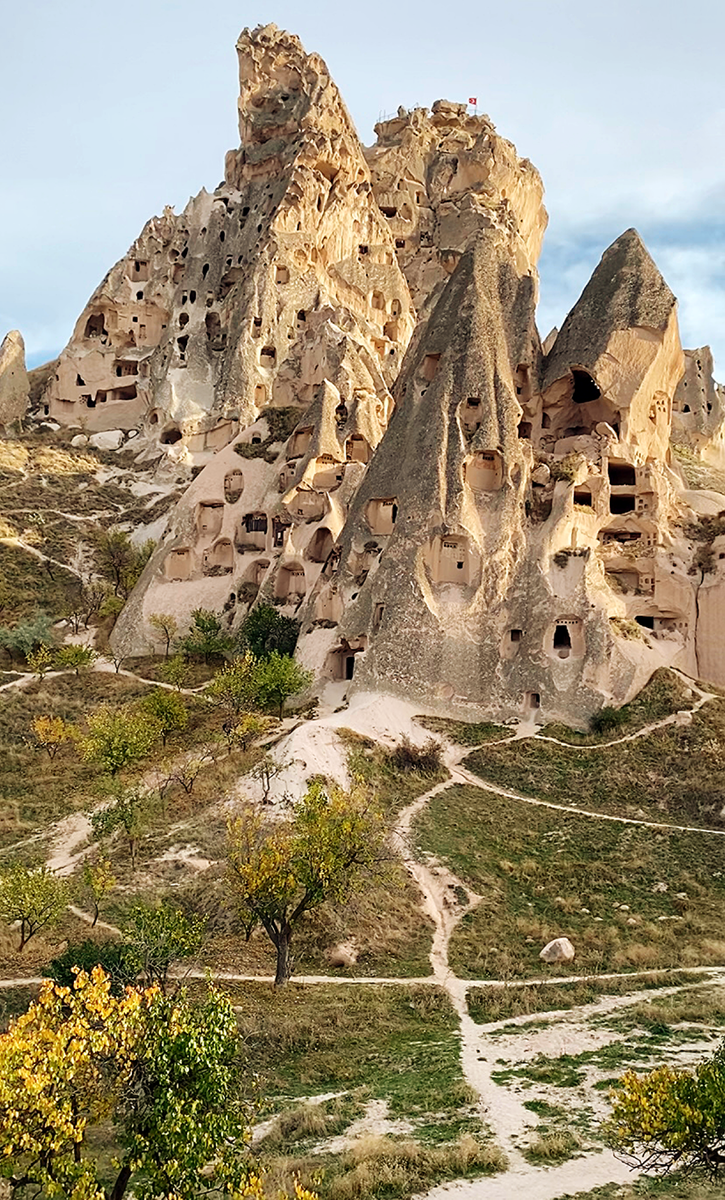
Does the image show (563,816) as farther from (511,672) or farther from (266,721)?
(266,721)

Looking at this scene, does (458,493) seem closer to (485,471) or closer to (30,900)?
(485,471)

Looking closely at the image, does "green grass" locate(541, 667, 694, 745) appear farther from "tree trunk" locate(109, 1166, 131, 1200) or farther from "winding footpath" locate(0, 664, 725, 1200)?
"tree trunk" locate(109, 1166, 131, 1200)

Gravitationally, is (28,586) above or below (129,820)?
above

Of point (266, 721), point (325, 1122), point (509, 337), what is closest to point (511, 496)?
point (509, 337)

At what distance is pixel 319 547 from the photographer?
49.9 meters

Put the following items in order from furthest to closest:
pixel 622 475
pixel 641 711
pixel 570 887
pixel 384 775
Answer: pixel 622 475 < pixel 641 711 < pixel 384 775 < pixel 570 887

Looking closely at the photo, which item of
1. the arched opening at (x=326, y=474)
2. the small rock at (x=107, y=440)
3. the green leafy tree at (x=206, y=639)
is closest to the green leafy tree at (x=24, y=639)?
the green leafy tree at (x=206, y=639)

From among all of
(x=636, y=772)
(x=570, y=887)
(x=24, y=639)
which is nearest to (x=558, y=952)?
(x=570, y=887)

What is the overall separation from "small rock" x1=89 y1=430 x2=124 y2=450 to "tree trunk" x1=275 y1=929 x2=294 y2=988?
190ft

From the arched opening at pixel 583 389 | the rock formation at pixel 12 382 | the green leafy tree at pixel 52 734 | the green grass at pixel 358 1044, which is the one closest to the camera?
the green grass at pixel 358 1044

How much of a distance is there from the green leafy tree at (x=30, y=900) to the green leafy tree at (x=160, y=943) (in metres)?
1.97

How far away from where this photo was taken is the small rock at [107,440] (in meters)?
75.4

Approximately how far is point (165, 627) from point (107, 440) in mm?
30749

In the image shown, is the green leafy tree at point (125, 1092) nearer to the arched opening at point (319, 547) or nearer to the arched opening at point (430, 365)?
the arched opening at point (319, 547)
